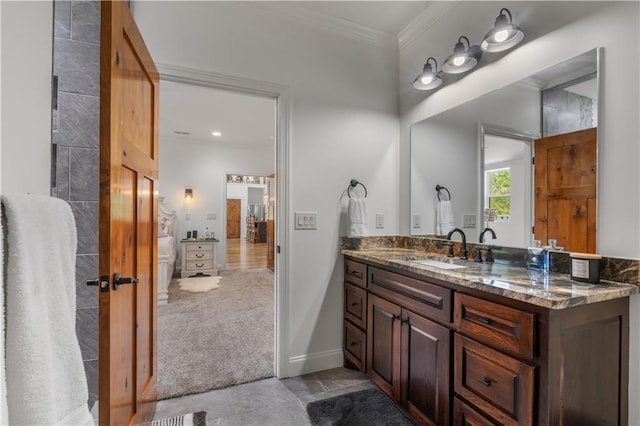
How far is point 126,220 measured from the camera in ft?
4.10

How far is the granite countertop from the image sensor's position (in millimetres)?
1036

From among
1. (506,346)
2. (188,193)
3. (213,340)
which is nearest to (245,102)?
(188,193)

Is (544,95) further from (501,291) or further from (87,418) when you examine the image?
(87,418)

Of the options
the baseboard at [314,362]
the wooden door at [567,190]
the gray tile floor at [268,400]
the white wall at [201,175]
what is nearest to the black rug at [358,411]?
the gray tile floor at [268,400]

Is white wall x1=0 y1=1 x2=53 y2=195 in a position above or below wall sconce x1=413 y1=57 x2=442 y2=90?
below

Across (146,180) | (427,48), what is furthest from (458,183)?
(146,180)

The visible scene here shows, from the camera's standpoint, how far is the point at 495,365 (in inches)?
46.8

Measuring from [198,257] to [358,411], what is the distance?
4.51 meters

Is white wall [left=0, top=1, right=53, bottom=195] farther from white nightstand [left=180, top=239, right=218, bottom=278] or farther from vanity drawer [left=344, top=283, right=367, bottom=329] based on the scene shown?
white nightstand [left=180, top=239, right=218, bottom=278]

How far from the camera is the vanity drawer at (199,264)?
5.49m

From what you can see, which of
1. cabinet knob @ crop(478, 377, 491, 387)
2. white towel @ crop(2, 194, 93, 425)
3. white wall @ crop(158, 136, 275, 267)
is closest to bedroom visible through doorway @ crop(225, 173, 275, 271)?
white wall @ crop(158, 136, 275, 267)

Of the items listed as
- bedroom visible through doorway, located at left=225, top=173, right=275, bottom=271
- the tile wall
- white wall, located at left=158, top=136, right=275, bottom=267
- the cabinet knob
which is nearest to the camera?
the cabinet knob

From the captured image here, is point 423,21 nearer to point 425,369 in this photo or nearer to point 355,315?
point 355,315

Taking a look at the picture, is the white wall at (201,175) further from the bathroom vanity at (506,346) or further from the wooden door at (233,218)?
the wooden door at (233,218)
